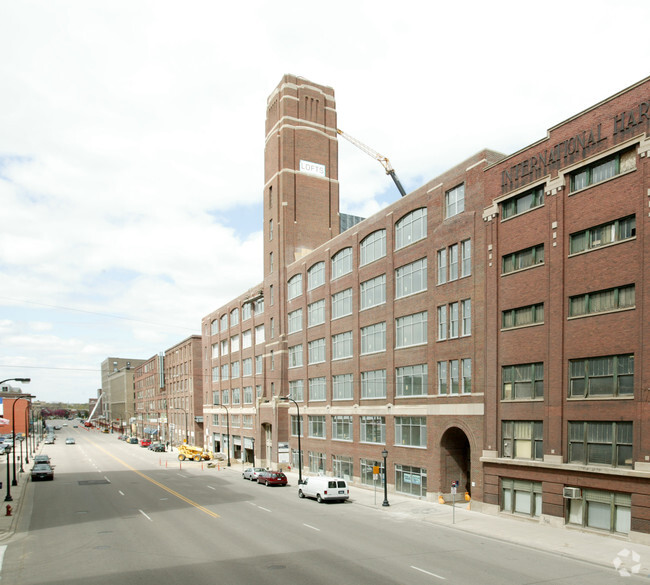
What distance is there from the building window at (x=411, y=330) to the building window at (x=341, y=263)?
992 centimetres

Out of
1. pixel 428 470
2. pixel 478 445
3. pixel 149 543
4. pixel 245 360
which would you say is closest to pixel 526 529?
pixel 478 445

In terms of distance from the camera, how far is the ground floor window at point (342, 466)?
51.6 meters

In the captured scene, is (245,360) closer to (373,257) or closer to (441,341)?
(373,257)

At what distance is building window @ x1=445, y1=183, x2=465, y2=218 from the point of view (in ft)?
128

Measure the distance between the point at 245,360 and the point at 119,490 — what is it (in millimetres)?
33666

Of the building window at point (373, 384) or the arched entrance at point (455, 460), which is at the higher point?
the building window at point (373, 384)

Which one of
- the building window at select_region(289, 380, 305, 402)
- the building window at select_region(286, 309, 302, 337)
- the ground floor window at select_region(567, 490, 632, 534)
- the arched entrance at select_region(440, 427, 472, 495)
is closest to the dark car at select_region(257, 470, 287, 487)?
the building window at select_region(289, 380, 305, 402)

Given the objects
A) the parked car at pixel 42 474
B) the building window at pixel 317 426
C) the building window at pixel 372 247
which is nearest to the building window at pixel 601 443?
the building window at pixel 372 247

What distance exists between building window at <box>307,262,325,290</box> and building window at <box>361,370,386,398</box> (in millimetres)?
12229

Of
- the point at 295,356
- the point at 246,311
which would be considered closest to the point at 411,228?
the point at 295,356

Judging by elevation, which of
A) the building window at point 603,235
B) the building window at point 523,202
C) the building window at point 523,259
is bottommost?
the building window at point 523,259

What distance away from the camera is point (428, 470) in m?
40.3

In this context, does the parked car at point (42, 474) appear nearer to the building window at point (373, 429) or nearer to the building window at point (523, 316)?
the building window at point (373, 429)

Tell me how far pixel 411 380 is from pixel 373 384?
599 cm
